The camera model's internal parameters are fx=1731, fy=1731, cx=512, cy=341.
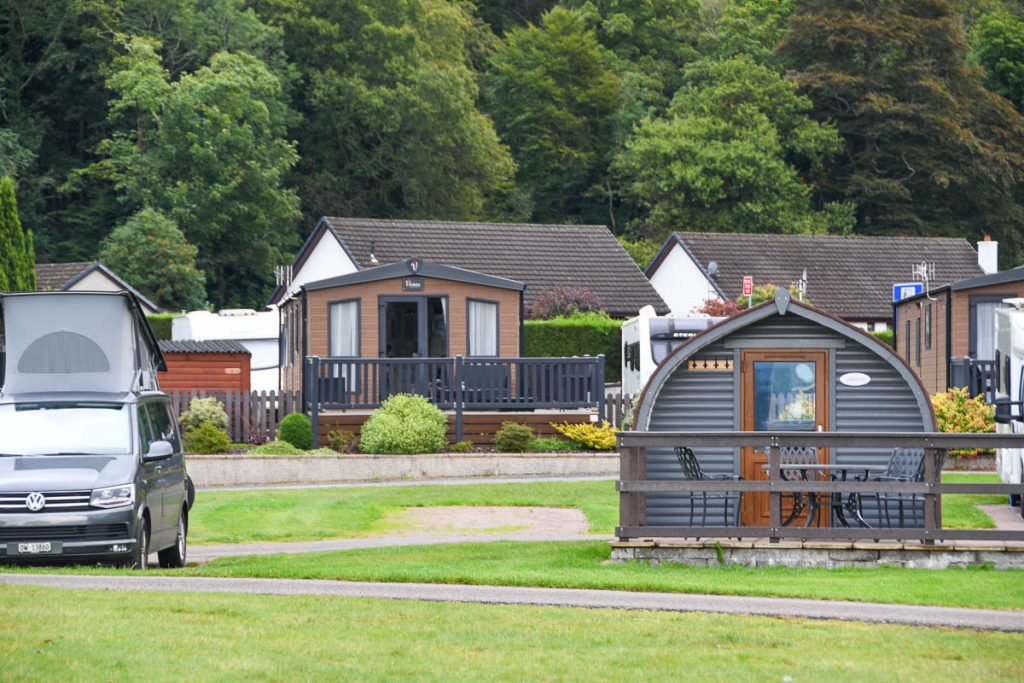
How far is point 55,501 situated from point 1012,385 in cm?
1296

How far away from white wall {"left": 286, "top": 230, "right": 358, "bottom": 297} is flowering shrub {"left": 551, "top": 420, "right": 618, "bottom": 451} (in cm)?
1677

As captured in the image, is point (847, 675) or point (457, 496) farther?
point (457, 496)

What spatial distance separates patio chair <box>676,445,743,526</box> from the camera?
732 inches

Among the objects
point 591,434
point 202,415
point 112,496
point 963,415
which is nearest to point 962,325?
point 963,415

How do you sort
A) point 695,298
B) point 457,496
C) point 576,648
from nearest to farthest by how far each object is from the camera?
1. point 576,648
2. point 457,496
3. point 695,298

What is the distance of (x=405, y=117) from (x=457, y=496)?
52711 millimetres

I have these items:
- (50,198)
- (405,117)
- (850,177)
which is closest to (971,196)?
(850,177)

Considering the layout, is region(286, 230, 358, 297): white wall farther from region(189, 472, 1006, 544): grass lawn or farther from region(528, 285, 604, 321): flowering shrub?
region(189, 472, 1006, 544): grass lawn

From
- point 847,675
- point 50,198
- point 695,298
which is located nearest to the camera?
point 847,675

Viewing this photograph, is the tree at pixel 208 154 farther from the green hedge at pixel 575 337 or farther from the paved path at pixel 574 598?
the paved path at pixel 574 598

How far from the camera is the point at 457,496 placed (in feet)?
83.0

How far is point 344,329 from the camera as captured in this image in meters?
→ 34.1

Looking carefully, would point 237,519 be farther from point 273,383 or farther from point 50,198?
point 50,198

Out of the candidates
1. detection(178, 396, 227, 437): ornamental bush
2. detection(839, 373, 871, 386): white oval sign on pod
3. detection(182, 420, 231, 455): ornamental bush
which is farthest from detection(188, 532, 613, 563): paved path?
detection(178, 396, 227, 437): ornamental bush
